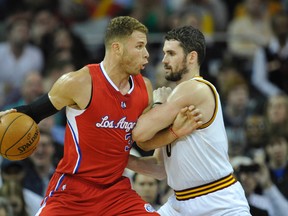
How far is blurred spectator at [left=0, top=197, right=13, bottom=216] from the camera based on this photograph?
9.29 meters

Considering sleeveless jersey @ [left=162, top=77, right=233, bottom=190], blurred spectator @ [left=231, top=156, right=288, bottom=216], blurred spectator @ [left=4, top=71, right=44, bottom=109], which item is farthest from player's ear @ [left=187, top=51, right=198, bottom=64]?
blurred spectator @ [left=4, top=71, right=44, bottom=109]

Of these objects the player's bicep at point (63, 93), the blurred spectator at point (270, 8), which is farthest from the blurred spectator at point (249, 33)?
the player's bicep at point (63, 93)

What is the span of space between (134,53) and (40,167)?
356 cm

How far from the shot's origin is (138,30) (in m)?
7.69

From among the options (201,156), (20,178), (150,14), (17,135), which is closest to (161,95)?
(201,156)

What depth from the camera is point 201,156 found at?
7660 mm

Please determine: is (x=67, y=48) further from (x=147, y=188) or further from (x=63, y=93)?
(x=63, y=93)

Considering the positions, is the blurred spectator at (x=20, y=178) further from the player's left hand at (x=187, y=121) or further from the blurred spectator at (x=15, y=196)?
the player's left hand at (x=187, y=121)

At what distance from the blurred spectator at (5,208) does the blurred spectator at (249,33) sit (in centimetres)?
627

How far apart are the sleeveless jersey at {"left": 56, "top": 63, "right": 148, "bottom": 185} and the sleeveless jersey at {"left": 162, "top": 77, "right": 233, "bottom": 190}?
530mm

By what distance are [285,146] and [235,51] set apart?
11.9ft

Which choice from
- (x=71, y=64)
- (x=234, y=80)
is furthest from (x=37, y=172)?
(x=234, y=80)

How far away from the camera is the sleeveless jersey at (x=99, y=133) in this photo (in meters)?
7.59

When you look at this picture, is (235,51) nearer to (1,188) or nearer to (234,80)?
(234,80)
